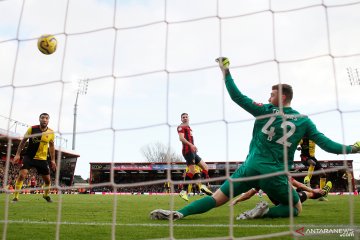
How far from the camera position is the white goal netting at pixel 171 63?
3.36 meters

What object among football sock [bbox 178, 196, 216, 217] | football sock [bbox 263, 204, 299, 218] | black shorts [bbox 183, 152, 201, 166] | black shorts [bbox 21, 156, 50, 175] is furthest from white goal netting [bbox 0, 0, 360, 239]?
black shorts [bbox 183, 152, 201, 166]

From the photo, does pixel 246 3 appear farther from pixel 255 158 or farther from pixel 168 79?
pixel 255 158

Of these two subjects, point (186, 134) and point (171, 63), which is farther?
point (186, 134)

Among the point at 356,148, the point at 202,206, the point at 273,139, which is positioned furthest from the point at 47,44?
the point at 356,148

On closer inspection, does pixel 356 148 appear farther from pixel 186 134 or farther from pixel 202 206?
pixel 186 134

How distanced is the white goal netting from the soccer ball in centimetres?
7

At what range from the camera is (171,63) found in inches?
149

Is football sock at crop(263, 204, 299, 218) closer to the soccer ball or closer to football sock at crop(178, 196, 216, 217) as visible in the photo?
football sock at crop(178, 196, 216, 217)

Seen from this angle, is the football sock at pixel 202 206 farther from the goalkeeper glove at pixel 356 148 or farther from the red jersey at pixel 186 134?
the red jersey at pixel 186 134

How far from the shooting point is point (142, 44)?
4.06 meters

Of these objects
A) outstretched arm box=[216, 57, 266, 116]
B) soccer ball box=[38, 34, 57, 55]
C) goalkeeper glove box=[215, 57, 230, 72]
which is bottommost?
outstretched arm box=[216, 57, 266, 116]

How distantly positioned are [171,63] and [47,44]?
→ 1587 mm

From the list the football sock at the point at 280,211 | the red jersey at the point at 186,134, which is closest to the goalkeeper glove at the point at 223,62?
the football sock at the point at 280,211

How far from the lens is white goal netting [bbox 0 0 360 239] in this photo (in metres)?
3.36
